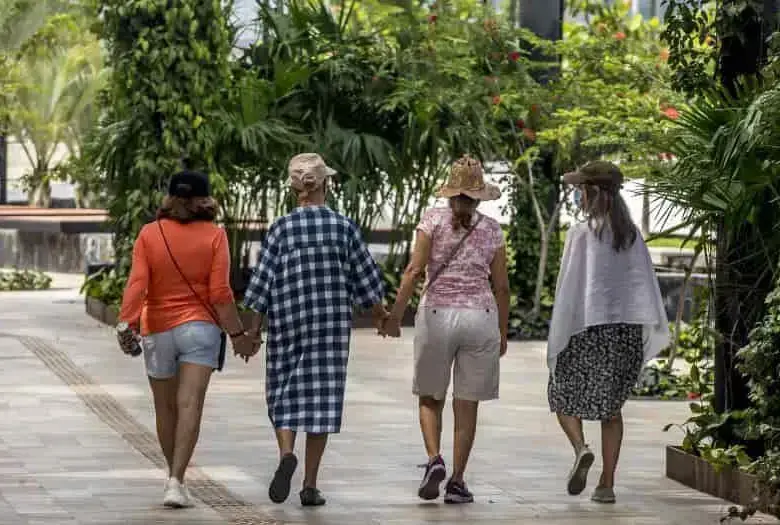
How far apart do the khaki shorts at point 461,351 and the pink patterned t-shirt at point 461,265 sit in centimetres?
5

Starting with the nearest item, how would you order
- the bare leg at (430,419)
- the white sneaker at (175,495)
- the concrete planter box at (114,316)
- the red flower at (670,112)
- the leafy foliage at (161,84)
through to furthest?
the white sneaker at (175,495)
the bare leg at (430,419)
the red flower at (670,112)
the leafy foliage at (161,84)
the concrete planter box at (114,316)

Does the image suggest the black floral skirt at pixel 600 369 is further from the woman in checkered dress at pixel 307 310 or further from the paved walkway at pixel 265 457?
the woman in checkered dress at pixel 307 310

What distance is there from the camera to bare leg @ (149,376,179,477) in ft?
30.2

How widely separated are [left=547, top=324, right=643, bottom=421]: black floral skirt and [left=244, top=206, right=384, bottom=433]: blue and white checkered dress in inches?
42.1

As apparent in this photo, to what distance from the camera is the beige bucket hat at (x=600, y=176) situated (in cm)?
945

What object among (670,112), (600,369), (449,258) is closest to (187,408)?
(449,258)

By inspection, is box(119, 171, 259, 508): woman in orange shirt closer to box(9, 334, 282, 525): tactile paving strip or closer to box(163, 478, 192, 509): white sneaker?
box(163, 478, 192, 509): white sneaker

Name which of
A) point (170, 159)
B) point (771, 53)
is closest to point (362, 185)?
point (170, 159)

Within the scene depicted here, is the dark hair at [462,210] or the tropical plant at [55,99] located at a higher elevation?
the tropical plant at [55,99]

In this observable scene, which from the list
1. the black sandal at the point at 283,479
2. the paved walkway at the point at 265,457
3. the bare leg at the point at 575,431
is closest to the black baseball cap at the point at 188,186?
the black sandal at the point at 283,479

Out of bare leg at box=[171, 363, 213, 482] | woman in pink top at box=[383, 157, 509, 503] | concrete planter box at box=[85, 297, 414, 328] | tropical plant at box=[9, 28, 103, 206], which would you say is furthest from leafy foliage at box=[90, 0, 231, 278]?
tropical plant at box=[9, 28, 103, 206]

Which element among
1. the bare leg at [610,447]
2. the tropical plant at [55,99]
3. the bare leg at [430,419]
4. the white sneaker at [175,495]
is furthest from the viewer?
the tropical plant at [55,99]

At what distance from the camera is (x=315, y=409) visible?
917cm

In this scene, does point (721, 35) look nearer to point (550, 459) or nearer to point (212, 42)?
point (550, 459)
